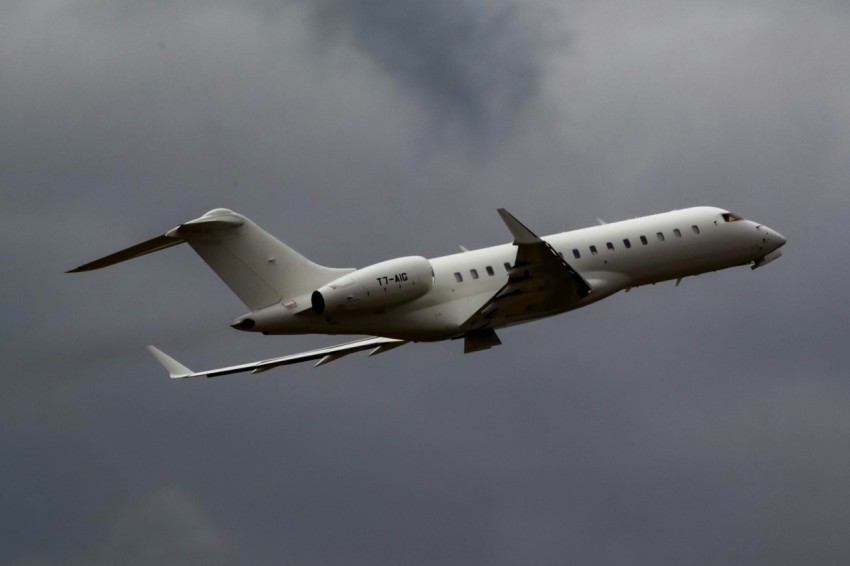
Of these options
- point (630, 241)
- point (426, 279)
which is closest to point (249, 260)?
point (426, 279)

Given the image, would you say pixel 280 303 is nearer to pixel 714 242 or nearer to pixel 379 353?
pixel 379 353

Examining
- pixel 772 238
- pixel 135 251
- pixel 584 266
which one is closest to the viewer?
pixel 135 251

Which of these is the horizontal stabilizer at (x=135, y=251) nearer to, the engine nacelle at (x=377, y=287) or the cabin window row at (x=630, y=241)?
the engine nacelle at (x=377, y=287)

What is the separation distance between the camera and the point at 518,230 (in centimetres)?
4456

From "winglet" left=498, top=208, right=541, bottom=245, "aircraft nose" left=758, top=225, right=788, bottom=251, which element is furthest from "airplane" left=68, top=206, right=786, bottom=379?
"aircraft nose" left=758, top=225, right=788, bottom=251

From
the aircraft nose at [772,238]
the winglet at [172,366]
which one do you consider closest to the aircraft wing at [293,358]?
the winglet at [172,366]

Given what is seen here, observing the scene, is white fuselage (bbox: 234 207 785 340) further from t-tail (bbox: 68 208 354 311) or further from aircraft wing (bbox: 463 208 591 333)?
t-tail (bbox: 68 208 354 311)

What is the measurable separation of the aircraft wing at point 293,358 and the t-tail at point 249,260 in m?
4.84

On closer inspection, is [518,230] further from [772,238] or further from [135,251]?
[772,238]

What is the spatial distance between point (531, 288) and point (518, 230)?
9.93ft

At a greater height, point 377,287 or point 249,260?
point 249,260

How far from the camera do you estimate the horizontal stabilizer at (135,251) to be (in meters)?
42.4

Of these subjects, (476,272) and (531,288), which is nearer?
(531,288)

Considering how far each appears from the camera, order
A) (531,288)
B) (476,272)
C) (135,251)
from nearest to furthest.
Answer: (135,251) < (531,288) < (476,272)
